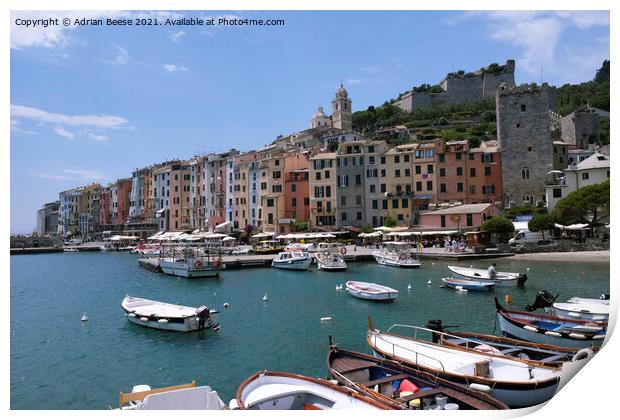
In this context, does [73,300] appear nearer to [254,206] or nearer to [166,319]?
[166,319]

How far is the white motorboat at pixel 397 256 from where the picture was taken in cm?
3409

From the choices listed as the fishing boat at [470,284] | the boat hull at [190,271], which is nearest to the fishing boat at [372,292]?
the fishing boat at [470,284]

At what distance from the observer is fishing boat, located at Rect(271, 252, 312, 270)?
3584 cm

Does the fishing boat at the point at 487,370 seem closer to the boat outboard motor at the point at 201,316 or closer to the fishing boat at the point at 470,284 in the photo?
the boat outboard motor at the point at 201,316

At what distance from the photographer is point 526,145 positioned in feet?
157

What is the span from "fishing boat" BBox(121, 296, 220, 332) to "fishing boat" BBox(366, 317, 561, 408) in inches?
291

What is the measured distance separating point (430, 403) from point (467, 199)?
40.8 meters

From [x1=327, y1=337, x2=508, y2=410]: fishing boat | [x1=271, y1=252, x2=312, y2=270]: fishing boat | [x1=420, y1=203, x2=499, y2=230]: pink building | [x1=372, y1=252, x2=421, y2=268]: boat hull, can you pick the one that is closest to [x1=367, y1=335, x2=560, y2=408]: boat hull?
[x1=327, y1=337, x2=508, y2=410]: fishing boat

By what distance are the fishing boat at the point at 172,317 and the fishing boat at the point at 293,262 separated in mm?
16899

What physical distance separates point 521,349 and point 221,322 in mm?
10965

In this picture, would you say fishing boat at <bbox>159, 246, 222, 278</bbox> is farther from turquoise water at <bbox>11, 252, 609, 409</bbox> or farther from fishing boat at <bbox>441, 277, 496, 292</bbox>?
fishing boat at <bbox>441, 277, 496, 292</bbox>

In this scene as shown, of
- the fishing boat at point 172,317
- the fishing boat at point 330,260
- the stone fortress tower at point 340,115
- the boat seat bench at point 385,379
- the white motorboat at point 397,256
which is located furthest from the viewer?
the stone fortress tower at point 340,115

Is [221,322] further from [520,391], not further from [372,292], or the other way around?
[520,391]

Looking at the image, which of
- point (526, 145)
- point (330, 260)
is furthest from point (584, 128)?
point (330, 260)
